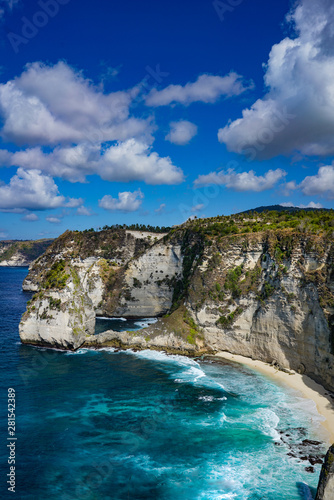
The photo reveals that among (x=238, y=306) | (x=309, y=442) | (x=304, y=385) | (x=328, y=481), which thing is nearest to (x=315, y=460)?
(x=309, y=442)

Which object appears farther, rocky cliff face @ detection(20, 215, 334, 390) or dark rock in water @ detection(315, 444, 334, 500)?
rocky cliff face @ detection(20, 215, 334, 390)

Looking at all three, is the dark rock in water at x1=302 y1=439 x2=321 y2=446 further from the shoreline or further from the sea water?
the shoreline

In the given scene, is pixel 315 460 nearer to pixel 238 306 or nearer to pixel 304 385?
pixel 304 385

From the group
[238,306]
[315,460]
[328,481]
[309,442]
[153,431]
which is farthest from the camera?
[238,306]

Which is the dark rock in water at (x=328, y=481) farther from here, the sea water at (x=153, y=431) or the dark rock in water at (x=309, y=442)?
the dark rock in water at (x=309, y=442)

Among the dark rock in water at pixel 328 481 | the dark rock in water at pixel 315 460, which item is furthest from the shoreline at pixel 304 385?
the dark rock in water at pixel 328 481

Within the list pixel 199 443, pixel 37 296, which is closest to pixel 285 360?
pixel 199 443

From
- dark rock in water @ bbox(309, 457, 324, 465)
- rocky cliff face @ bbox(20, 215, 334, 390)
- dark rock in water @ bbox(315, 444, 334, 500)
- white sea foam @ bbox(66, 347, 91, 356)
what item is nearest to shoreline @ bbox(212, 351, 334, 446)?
rocky cliff face @ bbox(20, 215, 334, 390)
